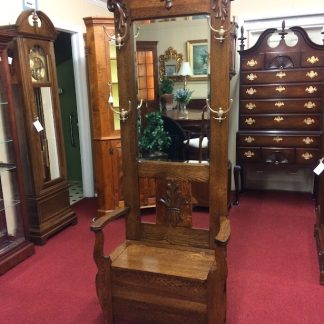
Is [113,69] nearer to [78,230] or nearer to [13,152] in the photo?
[13,152]

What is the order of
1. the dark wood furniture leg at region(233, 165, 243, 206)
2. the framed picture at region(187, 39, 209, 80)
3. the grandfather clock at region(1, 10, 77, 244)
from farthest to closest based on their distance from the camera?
the dark wood furniture leg at region(233, 165, 243, 206), the grandfather clock at region(1, 10, 77, 244), the framed picture at region(187, 39, 209, 80)

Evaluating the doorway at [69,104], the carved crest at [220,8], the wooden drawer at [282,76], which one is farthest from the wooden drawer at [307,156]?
the doorway at [69,104]

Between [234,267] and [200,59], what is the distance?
158 centimetres

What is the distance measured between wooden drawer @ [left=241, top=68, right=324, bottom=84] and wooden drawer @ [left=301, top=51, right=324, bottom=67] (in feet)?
0.17

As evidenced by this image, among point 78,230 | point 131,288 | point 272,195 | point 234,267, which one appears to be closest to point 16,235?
point 78,230

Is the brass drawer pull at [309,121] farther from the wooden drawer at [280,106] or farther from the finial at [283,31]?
the finial at [283,31]

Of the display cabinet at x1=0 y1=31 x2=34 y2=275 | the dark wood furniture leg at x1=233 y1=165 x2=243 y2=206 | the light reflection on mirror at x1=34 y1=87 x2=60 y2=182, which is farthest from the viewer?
the dark wood furniture leg at x1=233 y1=165 x2=243 y2=206

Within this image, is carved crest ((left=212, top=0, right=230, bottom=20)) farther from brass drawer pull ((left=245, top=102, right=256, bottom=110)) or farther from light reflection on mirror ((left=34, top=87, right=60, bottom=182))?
brass drawer pull ((left=245, top=102, right=256, bottom=110))

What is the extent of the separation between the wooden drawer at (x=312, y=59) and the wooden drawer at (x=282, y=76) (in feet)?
0.17

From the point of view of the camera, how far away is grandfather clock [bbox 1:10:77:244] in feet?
9.42

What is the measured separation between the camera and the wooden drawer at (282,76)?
3.58m

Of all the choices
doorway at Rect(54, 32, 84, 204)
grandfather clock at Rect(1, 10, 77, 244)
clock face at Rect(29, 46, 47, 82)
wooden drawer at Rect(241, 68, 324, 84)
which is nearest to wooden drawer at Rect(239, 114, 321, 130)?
wooden drawer at Rect(241, 68, 324, 84)

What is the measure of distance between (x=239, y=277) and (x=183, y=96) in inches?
53.4

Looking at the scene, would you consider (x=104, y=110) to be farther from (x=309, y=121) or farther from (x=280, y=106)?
(x=309, y=121)
